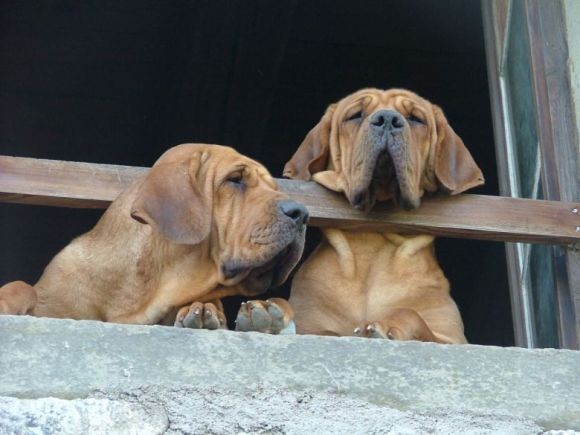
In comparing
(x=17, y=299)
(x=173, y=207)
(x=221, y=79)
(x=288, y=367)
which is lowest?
(x=288, y=367)

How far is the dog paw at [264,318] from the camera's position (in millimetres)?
4422

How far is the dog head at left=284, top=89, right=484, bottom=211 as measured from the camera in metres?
5.23

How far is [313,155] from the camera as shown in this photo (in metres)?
5.77

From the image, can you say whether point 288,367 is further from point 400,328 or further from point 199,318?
point 400,328

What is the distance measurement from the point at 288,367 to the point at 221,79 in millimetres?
4370

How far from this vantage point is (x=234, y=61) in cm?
802

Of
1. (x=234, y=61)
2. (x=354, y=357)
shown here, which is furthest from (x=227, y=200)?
(x=234, y=61)

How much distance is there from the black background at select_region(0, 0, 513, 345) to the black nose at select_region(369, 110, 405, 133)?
2.37 metres

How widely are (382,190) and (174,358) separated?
1517 millimetres

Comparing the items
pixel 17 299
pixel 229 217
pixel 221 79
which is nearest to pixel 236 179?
pixel 229 217

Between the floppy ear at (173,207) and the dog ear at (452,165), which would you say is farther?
the dog ear at (452,165)

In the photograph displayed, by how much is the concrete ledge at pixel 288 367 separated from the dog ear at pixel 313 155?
1.67 meters

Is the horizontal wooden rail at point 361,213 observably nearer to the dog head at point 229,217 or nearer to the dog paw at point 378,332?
the dog head at point 229,217

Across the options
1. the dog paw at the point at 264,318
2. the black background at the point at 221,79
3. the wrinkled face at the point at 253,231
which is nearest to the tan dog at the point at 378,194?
the wrinkled face at the point at 253,231
